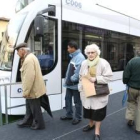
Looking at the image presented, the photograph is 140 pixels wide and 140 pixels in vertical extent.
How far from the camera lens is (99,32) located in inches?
296

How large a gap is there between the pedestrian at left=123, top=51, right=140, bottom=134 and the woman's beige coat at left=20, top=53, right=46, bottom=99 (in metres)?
1.57

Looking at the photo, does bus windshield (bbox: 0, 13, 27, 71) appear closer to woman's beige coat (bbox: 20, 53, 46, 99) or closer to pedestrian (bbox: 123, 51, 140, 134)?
woman's beige coat (bbox: 20, 53, 46, 99)

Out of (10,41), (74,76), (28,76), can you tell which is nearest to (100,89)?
(74,76)

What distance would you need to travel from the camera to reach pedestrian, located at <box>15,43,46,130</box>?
14.2 feet

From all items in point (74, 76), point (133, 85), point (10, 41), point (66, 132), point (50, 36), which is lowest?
point (66, 132)

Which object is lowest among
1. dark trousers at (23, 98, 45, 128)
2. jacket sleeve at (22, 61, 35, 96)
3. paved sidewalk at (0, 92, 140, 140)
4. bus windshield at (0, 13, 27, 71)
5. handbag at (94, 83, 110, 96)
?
paved sidewalk at (0, 92, 140, 140)

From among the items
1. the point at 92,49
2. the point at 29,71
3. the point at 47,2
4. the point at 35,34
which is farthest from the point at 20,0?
the point at 92,49

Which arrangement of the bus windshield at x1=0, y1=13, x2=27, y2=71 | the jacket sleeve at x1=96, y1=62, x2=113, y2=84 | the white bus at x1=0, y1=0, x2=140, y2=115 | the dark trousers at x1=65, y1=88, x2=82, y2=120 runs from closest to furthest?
1. the jacket sleeve at x1=96, y1=62, x2=113, y2=84
2. the dark trousers at x1=65, y1=88, x2=82, y2=120
3. the white bus at x1=0, y1=0, x2=140, y2=115
4. the bus windshield at x1=0, y1=13, x2=27, y2=71

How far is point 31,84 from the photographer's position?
435cm

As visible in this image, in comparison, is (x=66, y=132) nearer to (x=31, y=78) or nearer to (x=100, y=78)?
(x=31, y=78)

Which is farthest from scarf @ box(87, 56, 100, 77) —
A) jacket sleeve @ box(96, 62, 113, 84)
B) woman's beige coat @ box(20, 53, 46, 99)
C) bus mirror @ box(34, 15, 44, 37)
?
bus mirror @ box(34, 15, 44, 37)

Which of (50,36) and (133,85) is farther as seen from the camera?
(50,36)

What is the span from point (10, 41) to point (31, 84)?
161 cm

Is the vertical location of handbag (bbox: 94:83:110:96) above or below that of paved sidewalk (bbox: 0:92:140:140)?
above
